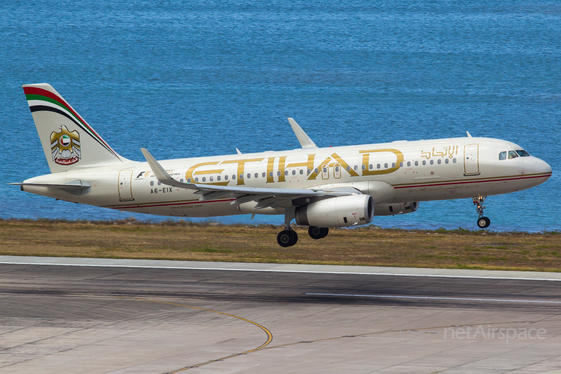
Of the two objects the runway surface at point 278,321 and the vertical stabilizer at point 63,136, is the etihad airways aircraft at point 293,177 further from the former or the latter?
the runway surface at point 278,321

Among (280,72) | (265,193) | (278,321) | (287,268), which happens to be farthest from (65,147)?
(280,72)

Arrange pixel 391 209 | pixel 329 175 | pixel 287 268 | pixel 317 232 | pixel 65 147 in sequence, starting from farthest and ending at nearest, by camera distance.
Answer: pixel 65 147 → pixel 317 232 → pixel 391 209 → pixel 287 268 → pixel 329 175

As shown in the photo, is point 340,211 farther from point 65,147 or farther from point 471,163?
point 65,147

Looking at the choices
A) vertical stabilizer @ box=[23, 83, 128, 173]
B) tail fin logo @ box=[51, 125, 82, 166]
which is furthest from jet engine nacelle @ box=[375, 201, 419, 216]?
tail fin logo @ box=[51, 125, 82, 166]

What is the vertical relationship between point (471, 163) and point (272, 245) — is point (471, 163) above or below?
above

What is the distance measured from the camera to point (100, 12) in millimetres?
191500

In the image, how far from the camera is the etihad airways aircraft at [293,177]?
3900 cm

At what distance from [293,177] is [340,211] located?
4280 mm

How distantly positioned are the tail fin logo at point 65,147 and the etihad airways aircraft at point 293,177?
6 centimetres

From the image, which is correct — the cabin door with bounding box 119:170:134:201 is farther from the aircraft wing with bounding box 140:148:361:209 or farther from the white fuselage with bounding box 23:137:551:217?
the aircraft wing with bounding box 140:148:361:209

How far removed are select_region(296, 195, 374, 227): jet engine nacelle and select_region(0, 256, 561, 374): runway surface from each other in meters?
2.79

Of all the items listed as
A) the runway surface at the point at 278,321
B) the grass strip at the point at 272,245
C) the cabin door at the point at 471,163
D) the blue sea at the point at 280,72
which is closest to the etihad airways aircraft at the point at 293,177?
the cabin door at the point at 471,163

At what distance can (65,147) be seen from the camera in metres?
45.2

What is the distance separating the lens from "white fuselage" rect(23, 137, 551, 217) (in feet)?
128
